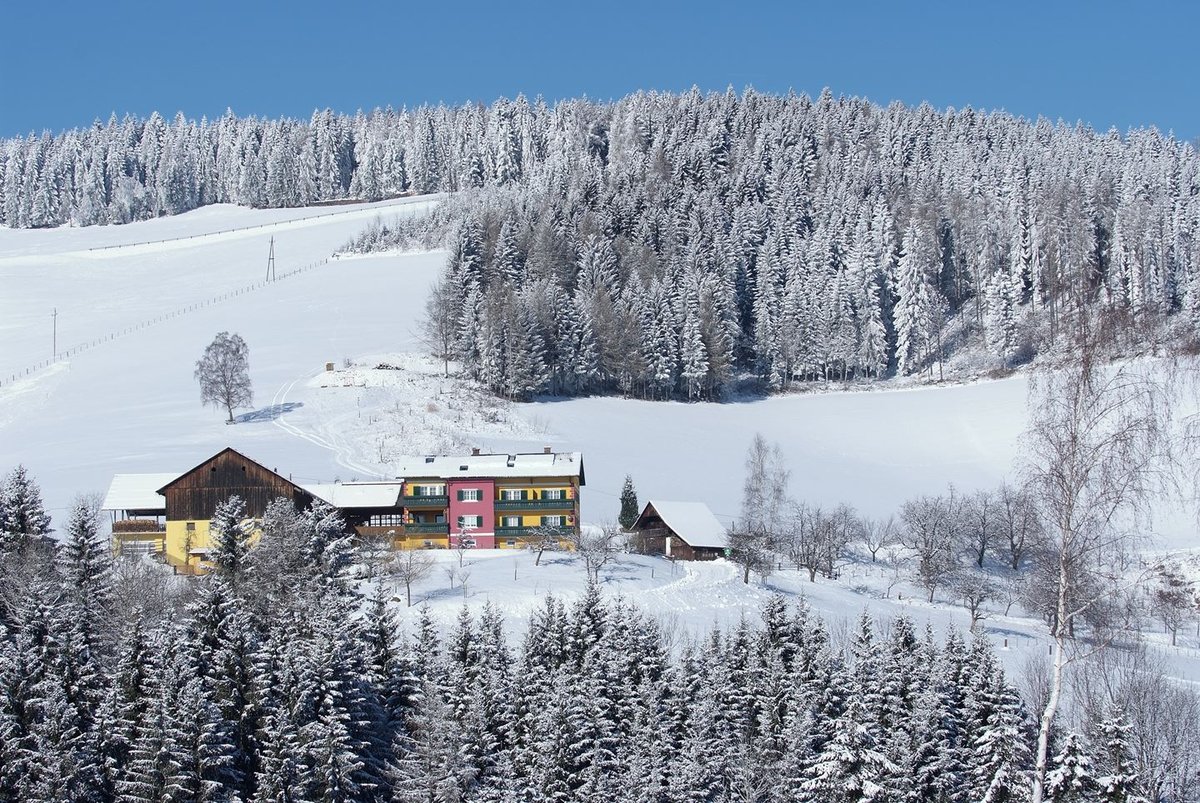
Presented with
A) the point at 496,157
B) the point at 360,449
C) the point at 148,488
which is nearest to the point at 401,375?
the point at 360,449

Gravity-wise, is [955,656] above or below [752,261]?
below

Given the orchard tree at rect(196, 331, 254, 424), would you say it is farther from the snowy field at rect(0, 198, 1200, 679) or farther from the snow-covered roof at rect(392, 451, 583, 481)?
the snow-covered roof at rect(392, 451, 583, 481)

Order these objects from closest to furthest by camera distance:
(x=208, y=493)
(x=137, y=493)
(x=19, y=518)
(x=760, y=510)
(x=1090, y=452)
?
(x=1090, y=452) < (x=19, y=518) < (x=208, y=493) < (x=137, y=493) < (x=760, y=510)

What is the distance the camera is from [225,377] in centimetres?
8569

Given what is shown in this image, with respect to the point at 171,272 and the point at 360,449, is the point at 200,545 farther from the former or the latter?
the point at 171,272

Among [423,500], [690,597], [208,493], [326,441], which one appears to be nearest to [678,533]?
[690,597]

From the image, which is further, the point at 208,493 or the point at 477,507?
the point at 477,507

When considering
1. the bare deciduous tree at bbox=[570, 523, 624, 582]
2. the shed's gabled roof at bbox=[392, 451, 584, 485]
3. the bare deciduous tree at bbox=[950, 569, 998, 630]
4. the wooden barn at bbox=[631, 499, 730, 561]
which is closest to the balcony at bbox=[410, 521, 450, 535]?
the shed's gabled roof at bbox=[392, 451, 584, 485]

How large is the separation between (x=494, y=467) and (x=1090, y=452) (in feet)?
161

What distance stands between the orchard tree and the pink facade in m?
27.4

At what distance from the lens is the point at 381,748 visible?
34844 millimetres

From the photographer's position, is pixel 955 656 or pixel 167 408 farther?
pixel 167 408

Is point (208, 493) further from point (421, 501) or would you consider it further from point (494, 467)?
point (494, 467)

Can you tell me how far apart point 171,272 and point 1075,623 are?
4890 inches
